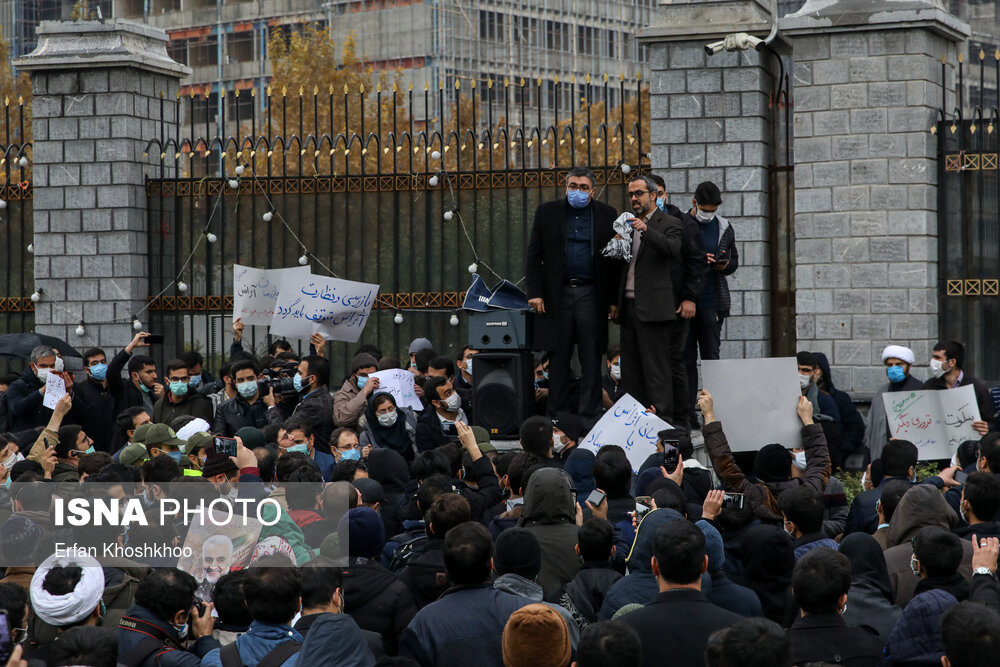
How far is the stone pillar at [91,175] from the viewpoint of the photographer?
45.7 ft

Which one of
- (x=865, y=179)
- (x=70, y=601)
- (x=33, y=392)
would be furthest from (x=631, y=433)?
(x=33, y=392)

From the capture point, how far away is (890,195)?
39.2 ft

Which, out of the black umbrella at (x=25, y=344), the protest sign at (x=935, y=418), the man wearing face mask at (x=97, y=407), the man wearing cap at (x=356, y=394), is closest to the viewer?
the protest sign at (x=935, y=418)

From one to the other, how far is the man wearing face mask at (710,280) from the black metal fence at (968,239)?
233 centimetres

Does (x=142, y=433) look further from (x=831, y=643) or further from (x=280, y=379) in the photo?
(x=831, y=643)

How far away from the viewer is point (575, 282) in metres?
10.8

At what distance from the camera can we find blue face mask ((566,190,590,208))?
10.6 meters

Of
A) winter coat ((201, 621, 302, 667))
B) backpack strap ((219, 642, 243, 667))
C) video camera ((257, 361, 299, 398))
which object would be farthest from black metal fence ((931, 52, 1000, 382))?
backpack strap ((219, 642, 243, 667))

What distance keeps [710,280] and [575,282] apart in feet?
3.62

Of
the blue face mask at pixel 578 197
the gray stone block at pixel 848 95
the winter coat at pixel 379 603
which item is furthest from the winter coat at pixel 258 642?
the gray stone block at pixel 848 95

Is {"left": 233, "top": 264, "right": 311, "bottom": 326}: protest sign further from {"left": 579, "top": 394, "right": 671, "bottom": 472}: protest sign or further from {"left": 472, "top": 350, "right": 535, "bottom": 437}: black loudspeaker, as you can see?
{"left": 579, "top": 394, "right": 671, "bottom": 472}: protest sign

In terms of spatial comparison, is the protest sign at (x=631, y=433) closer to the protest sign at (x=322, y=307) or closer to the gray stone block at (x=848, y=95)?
the protest sign at (x=322, y=307)

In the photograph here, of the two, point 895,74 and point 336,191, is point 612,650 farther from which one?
point 336,191

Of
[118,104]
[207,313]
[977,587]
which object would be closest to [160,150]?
[118,104]
